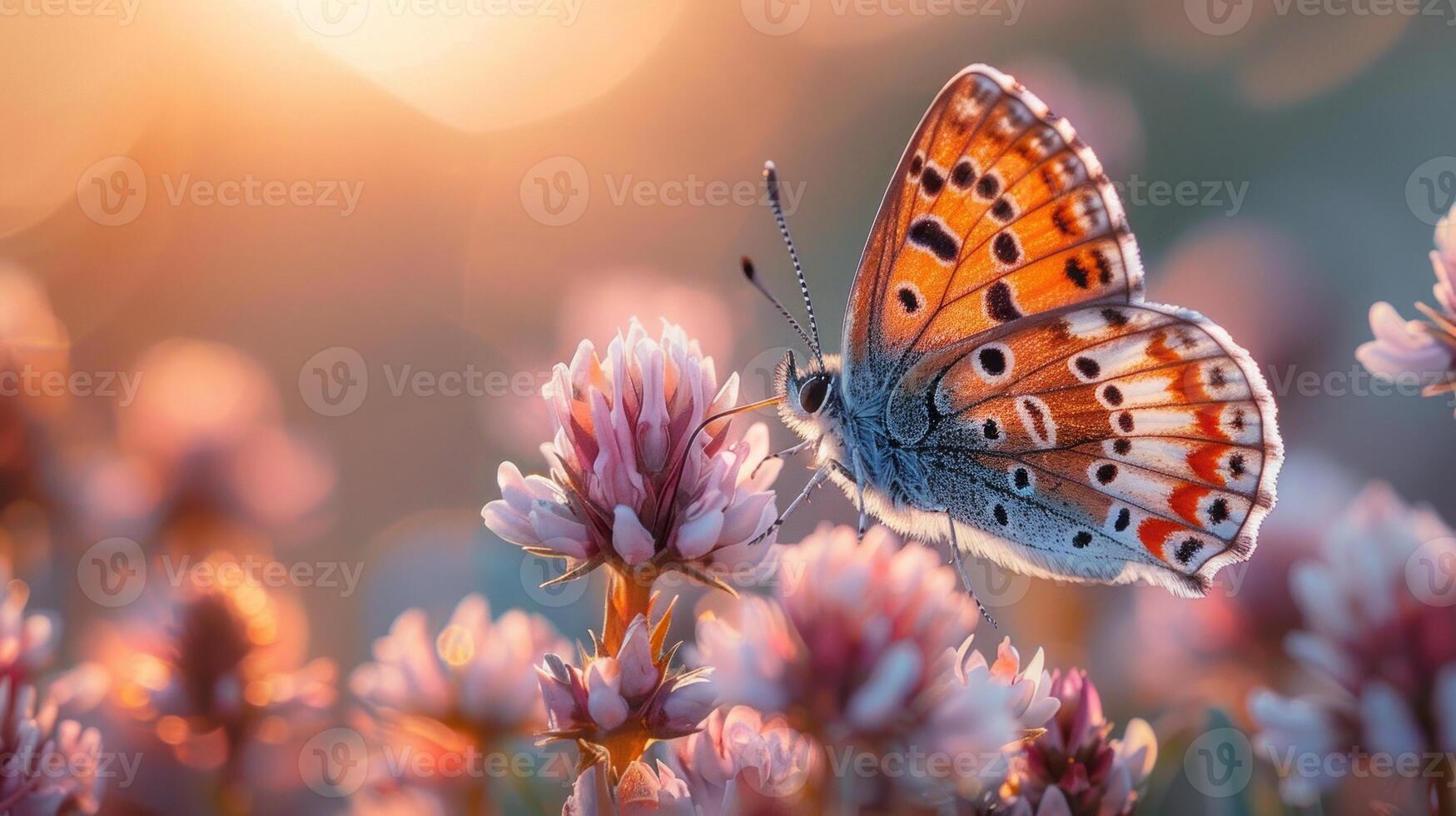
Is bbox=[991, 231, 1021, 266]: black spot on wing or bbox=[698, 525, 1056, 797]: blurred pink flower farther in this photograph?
bbox=[991, 231, 1021, 266]: black spot on wing

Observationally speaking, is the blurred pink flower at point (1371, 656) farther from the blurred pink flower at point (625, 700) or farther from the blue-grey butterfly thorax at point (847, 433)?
the blue-grey butterfly thorax at point (847, 433)

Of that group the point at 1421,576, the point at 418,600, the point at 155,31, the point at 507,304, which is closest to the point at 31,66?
the point at 155,31

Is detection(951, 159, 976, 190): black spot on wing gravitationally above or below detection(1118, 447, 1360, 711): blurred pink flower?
above

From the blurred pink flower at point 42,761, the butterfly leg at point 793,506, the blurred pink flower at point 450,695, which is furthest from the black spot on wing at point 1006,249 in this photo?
the blurred pink flower at point 42,761

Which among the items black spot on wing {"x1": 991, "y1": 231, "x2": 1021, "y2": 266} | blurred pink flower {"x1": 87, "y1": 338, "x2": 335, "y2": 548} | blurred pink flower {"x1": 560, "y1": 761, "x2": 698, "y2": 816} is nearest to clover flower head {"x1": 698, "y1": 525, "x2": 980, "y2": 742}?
blurred pink flower {"x1": 560, "y1": 761, "x2": 698, "y2": 816}

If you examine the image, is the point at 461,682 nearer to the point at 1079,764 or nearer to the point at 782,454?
the point at 782,454

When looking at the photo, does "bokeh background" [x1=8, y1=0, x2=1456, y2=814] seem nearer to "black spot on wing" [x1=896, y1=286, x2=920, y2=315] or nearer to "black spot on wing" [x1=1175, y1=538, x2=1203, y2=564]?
"black spot on wing" [x1=1175, y1=538, x2=1203, y2=564]

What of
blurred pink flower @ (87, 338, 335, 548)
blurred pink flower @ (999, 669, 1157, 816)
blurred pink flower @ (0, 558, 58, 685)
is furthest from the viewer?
blurred pink flower @ (87, 338, 335, 548)
